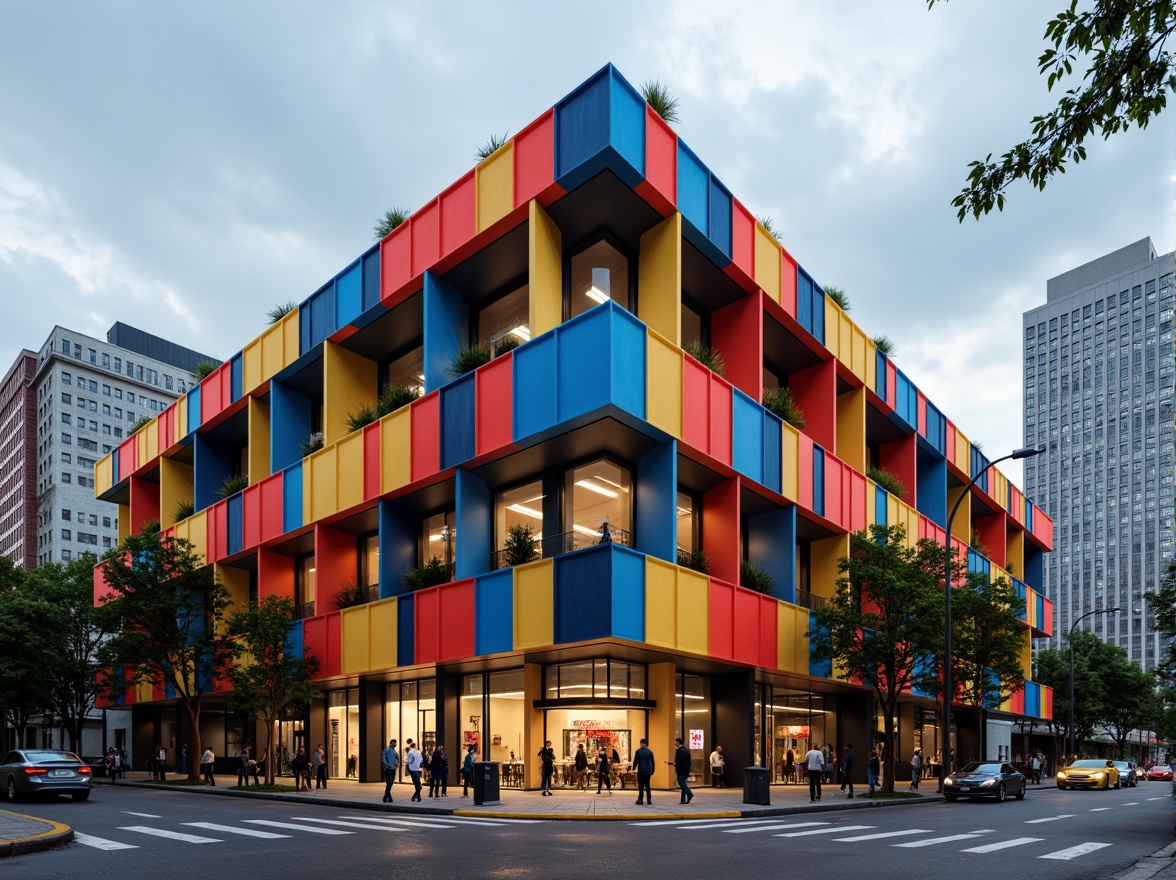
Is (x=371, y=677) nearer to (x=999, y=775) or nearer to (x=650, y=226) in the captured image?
(x=650, y=226)

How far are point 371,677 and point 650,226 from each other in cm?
1771

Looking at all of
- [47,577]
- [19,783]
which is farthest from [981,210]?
[47,577]

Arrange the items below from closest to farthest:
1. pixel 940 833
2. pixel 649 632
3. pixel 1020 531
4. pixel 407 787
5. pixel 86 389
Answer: pixel 940 833, pixel 649 632, pixel 407 787, pixel 1020 531, pixel 86 389

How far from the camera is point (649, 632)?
25.6m

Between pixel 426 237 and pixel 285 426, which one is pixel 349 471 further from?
pixel 426 237

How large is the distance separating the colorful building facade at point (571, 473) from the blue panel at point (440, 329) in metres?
0.09

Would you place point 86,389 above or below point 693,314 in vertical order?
above

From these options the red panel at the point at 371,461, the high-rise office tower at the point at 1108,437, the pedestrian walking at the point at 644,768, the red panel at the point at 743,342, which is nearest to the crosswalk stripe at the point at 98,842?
the pedestrian walking at the point at 644,768

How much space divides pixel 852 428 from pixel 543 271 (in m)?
16.7

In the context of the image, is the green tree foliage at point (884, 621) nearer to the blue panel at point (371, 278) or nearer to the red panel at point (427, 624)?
the red panel at point (427, 624)

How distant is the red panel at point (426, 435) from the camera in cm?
3030

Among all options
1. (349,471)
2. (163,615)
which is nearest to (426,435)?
(349,471)

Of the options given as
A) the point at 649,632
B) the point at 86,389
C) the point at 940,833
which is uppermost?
the point at 86,389

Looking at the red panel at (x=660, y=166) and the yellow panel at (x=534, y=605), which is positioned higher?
the red panel at (x=660, y=166)
